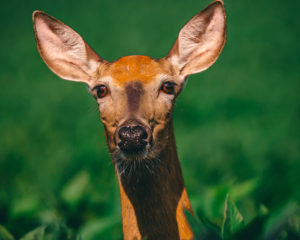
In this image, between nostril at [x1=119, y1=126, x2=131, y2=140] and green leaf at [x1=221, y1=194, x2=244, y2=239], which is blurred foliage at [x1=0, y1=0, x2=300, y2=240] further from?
nostril at [x1=119, y1=126, x2=131, y2=140]

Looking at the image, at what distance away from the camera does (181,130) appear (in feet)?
21.3

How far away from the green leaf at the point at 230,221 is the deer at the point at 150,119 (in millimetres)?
391

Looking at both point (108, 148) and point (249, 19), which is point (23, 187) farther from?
point (249, 19)

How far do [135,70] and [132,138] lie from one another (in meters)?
0.61

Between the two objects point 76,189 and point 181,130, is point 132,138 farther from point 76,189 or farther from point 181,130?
point 181,130

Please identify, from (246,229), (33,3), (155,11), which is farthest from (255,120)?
(33,3)

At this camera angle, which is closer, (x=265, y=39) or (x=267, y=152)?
(x=267, y=152)

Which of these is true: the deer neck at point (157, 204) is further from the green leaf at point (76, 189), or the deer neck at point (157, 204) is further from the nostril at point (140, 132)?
the green leaf at point (76, 189)

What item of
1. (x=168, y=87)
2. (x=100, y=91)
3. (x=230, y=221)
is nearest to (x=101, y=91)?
(x=100, y=91)

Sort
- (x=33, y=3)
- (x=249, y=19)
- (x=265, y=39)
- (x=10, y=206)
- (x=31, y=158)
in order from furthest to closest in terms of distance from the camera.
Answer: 1. (x=33, y=3)
2. (x=249, y=19)
3. (x=265, y=39)
4. (x=31, y=158)
5. (x=10, y=206)

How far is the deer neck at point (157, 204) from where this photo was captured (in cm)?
296

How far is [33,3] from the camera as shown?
13844 millimetres

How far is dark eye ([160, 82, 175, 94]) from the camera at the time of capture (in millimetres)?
3139

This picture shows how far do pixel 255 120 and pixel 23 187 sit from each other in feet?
9.75
